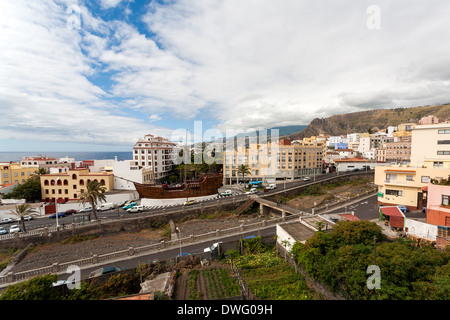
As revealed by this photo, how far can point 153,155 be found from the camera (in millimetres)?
54688

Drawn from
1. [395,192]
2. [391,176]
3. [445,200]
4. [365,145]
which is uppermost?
[365,145]

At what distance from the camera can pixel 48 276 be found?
31.0ft

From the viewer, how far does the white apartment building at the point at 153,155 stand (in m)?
54.1

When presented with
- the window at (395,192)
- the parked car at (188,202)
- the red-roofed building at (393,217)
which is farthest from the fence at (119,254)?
the parked car at (188,202)

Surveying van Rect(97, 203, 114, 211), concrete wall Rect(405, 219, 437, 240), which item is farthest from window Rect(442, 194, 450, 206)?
van Rect(97, 203, 114, 211)

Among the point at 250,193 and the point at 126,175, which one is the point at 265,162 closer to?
the point at 250,193

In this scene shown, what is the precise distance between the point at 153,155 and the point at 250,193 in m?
29.4

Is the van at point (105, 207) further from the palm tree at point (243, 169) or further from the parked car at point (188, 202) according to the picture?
the palm tree at point (243, 169)

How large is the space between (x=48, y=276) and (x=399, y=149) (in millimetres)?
82670

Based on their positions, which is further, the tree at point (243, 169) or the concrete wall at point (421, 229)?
the tree at point (243, 169)

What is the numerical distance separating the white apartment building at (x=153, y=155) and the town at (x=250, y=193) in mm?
260

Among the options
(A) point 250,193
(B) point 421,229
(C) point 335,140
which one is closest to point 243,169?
(A) point 250,193

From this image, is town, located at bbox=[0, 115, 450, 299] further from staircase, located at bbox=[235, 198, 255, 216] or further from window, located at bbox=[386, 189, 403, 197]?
staircase, located at bbox=[235, 198, 255, 216]

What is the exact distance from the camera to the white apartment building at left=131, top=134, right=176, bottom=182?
178 feet
